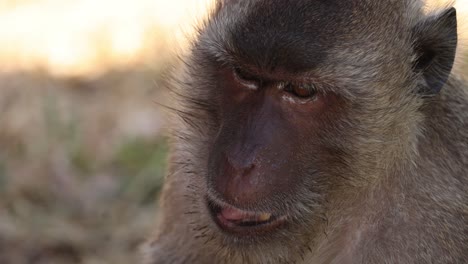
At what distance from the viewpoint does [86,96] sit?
7746 millimetres

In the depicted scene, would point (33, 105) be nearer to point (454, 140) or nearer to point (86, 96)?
point (86, 96)

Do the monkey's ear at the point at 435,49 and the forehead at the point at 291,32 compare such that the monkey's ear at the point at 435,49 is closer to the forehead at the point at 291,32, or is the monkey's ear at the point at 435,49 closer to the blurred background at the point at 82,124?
the forehead at the point at 291,32

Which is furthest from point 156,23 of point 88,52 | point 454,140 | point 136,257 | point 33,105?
point 454,140

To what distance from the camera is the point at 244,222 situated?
4.04m

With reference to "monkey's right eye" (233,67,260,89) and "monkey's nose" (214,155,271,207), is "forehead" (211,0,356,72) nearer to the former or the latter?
"monkey's right eye" (233,67,260,89)

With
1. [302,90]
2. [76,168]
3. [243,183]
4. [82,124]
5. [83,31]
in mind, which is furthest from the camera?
[83,31]

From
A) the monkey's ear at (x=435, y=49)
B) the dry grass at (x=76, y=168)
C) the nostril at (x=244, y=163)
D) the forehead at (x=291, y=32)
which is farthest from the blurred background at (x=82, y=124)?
the nostril at (x=244, y=163)

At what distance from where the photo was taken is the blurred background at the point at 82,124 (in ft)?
20.4

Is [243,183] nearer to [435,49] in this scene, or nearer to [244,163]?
[244,163]

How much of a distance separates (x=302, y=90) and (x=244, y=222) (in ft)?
1.82

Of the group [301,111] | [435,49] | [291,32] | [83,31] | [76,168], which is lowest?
[83,31]

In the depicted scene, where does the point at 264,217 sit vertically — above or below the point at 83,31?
above

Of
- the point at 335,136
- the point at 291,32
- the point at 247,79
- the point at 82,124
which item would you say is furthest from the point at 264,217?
the point at 82,124

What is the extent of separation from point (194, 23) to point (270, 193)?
42.2 inches
